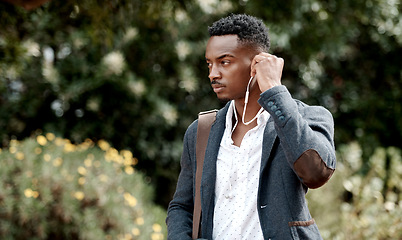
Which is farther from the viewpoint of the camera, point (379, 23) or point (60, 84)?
point (379, 23)

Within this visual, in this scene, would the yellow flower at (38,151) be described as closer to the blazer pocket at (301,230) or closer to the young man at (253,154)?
the young man at (253,154)

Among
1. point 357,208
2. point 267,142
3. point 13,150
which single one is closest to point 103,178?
point 13,150

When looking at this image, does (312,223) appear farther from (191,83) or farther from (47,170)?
(191,83)

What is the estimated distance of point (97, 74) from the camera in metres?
5.03

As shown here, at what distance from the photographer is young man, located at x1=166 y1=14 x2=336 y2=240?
5.04 feet

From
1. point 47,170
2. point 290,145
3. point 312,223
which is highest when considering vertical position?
point 47,170

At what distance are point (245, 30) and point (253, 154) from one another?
472 mm

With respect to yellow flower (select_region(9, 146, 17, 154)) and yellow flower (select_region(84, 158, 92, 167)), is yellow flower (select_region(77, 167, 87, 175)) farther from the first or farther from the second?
yellow flower (select_region(9, 146, 17, 154))

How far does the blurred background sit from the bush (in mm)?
11

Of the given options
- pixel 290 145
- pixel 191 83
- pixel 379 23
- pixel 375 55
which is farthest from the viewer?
pixel 375 55

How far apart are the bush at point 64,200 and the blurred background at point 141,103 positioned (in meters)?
0.01

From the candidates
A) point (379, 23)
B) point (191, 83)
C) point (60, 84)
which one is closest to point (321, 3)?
point (379, 23)

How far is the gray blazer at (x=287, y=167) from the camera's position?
1.51 metres

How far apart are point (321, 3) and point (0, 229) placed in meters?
4.14
